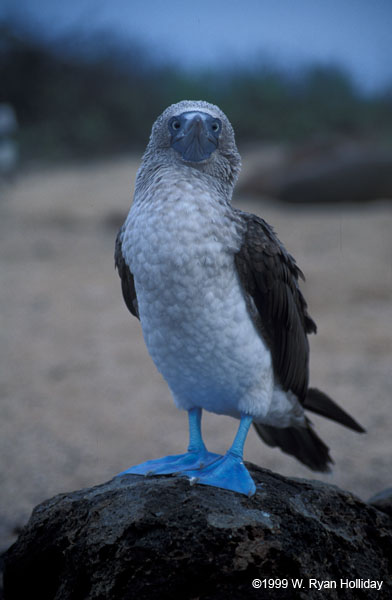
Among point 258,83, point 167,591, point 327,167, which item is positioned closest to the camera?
point 167,591

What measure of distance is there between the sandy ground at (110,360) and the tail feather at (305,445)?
0.87 meters

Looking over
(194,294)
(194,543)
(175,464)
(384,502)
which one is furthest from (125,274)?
(384,502)

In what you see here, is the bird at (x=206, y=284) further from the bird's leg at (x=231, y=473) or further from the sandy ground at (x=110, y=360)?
the sandy ground at (x=110, y=360)

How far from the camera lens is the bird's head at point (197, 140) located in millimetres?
2176

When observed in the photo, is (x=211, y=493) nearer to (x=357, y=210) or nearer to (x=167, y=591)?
(x=167, y=591)

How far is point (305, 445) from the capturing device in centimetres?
299

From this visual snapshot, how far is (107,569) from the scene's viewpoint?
2.00 meters

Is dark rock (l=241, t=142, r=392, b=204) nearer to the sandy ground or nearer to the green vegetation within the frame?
the sandy ground

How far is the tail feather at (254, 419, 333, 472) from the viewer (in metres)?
2.96

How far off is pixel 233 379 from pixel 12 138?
534 inches

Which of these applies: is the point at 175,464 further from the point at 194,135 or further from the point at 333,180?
the point at 333,180

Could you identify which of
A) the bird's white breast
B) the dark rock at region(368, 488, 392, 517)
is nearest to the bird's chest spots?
the bird's white breast

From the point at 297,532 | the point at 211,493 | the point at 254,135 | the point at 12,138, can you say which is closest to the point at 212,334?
the point at 211,493

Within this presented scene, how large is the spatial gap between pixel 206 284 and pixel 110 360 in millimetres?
3594
